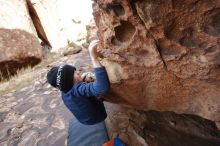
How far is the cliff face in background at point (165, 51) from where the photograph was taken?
1.62 m

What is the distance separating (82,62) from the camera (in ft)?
20.4

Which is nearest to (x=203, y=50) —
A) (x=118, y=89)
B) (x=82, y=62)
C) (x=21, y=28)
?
(x=118, y=89)

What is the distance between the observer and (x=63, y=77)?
8.15 ft

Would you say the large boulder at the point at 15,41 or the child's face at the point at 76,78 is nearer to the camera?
the child's face at the point at 76,78

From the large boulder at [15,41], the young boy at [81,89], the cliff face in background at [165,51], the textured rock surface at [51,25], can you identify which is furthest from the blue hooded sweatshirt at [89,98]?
the textured rock surface at [51,25]

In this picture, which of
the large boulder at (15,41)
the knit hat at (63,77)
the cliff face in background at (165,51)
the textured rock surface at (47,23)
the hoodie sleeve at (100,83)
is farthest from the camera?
the textured rock surface at (47,23)

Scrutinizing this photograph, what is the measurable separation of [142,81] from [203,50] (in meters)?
0.60

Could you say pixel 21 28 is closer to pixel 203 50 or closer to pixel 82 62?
pixel 82 62

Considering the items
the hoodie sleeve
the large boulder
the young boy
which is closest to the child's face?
the young boy

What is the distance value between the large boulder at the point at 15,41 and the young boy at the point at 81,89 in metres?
4.84

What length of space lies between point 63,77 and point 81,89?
0.69 feet

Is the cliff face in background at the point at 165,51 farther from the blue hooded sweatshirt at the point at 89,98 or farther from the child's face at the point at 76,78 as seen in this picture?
the child's face at the point at 76,78

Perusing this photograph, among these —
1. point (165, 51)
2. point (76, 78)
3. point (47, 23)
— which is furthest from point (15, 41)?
point (165, 51)

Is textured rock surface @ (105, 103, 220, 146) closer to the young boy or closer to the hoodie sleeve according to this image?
the young boy
